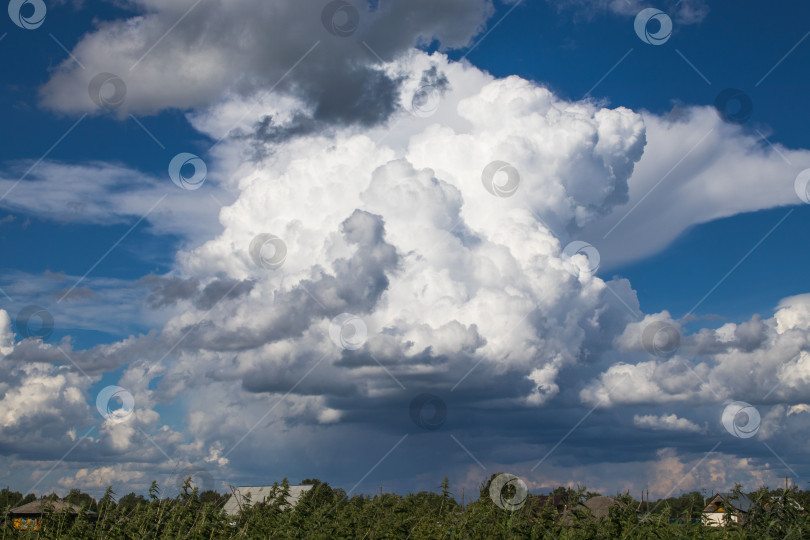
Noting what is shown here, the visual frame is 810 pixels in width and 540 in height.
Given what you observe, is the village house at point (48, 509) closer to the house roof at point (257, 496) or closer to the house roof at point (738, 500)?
the house roof at point (257, 496)

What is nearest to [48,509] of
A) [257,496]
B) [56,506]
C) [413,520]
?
[56,506]

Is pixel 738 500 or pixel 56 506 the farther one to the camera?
pixel 56 506

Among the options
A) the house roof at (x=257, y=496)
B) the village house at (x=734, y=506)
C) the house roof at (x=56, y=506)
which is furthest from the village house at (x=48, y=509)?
the village house at (x=734, y=506)

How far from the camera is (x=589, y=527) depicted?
16812 mm

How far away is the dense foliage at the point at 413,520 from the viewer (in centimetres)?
1714

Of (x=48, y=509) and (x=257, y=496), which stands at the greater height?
(x=257, y=496)

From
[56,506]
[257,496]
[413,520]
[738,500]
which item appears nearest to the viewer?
[738,500]

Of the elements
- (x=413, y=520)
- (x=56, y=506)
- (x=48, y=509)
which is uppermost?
(x=413, y=520)

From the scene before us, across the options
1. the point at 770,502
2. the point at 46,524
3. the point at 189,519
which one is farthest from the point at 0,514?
the point at 770,502

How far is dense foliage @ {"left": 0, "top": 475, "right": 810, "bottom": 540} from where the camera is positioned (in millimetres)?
17141

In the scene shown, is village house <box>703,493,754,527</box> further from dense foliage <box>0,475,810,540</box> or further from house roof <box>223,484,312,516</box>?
house roof <box>223,484,312,516</box>

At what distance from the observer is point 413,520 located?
20.8 metres

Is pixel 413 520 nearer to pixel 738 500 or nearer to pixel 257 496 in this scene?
pixel 738 500

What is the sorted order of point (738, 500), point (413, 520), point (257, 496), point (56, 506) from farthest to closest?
1. point (257, 496)
2. point (56, 506)
3. point (413, 520)
4. point (738, 500)
